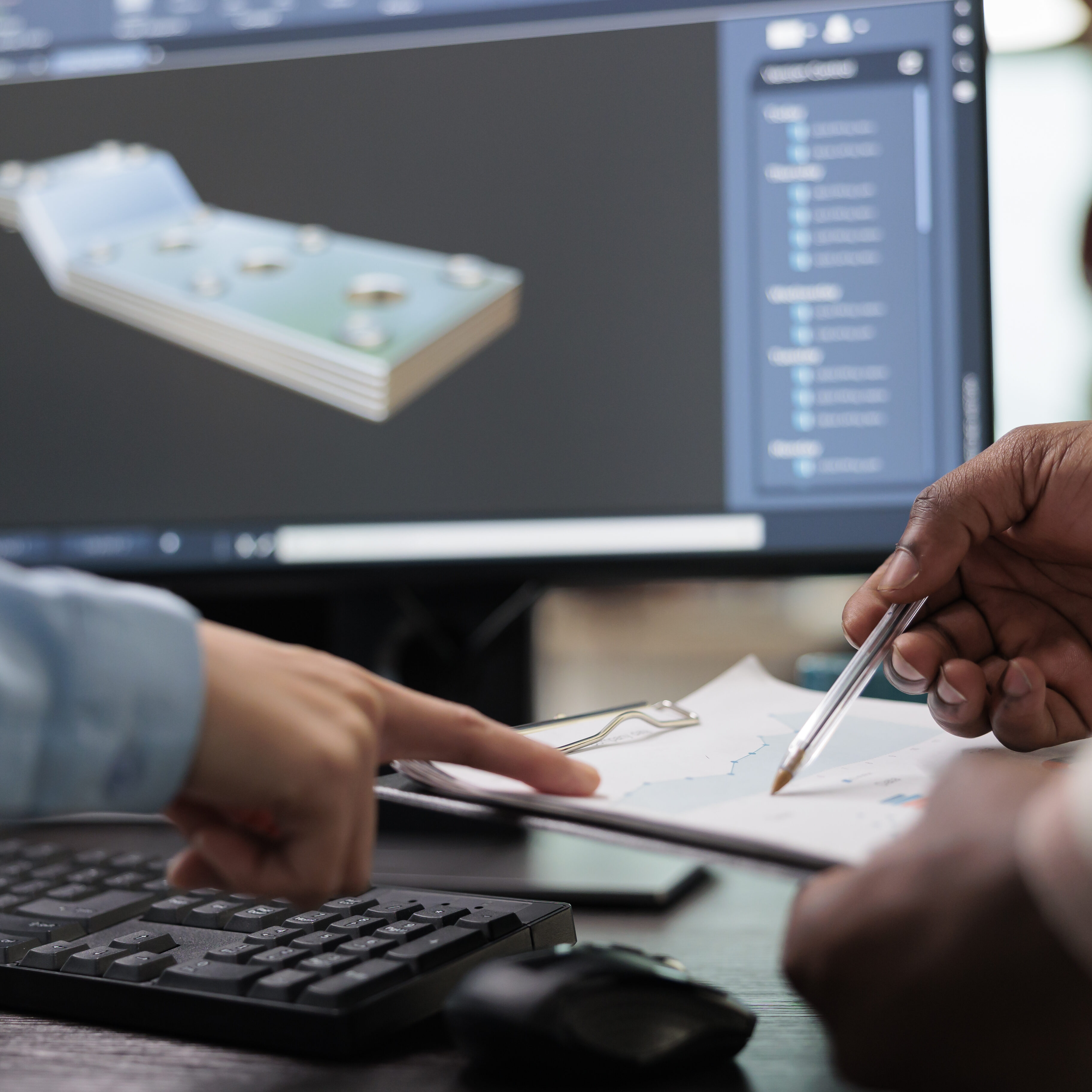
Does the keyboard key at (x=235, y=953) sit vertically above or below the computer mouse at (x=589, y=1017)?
below

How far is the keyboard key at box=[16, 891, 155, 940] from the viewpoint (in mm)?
368

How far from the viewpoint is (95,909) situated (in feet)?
1.24

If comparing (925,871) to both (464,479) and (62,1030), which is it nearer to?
(62,1030)

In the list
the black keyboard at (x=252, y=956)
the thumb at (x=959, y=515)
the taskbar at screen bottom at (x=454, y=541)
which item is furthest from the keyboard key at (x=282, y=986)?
the taskbar at screen bottom at (x=454, y=541)

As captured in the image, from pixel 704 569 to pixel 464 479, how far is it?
0.52 ft

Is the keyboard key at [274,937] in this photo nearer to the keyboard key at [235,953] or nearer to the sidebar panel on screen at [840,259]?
the keyboard key at [235,953]

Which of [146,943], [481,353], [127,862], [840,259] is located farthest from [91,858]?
[840,259]

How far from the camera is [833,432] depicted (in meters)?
0.63

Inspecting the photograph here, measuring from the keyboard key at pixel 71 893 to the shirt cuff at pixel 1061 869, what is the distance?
0.34m

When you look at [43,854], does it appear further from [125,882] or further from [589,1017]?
[589,1017]

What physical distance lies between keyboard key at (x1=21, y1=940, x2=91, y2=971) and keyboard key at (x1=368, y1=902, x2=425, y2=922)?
0.30 feet

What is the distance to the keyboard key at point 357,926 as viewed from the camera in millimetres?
341

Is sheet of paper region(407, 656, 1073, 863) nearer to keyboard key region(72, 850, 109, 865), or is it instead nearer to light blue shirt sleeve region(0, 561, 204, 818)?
light blue shirt sleeve region(0, 561, 204, 818)

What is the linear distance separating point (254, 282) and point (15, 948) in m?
0.44
